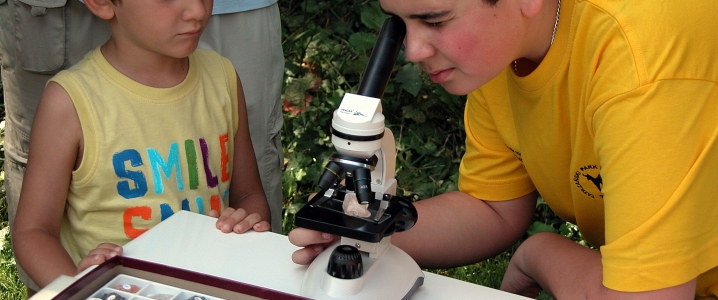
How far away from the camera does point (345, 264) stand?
1.14 m

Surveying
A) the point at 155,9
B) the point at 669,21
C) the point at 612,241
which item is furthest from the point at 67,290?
the point at 669,21

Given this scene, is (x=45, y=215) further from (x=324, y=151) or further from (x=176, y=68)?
(x=324, y=151)

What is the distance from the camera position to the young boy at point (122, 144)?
1.65 m

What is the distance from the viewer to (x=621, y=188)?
4.03ft

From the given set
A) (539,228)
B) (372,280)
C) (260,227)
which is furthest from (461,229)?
(539,228)

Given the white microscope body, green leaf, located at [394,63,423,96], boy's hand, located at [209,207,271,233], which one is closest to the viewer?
the white microscope body

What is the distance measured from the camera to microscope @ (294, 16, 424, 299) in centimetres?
108

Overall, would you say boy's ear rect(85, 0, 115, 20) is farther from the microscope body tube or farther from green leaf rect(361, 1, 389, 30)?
green leaf rect(361, 1, 389, 30)

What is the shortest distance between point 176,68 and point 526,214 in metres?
0.91

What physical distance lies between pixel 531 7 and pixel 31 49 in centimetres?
138

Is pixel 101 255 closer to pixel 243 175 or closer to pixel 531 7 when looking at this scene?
pixel 243 175

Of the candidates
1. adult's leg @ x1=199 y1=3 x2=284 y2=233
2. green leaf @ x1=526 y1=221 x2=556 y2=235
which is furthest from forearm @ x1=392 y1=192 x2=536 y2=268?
green leaf @ x1=526 y1=221 x2=556 y2=235

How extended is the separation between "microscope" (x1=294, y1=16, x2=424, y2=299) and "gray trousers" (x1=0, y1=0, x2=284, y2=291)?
3.67ft

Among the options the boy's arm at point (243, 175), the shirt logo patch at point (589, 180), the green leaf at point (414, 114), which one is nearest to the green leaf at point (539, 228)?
the green leaf at point (414, 114)
